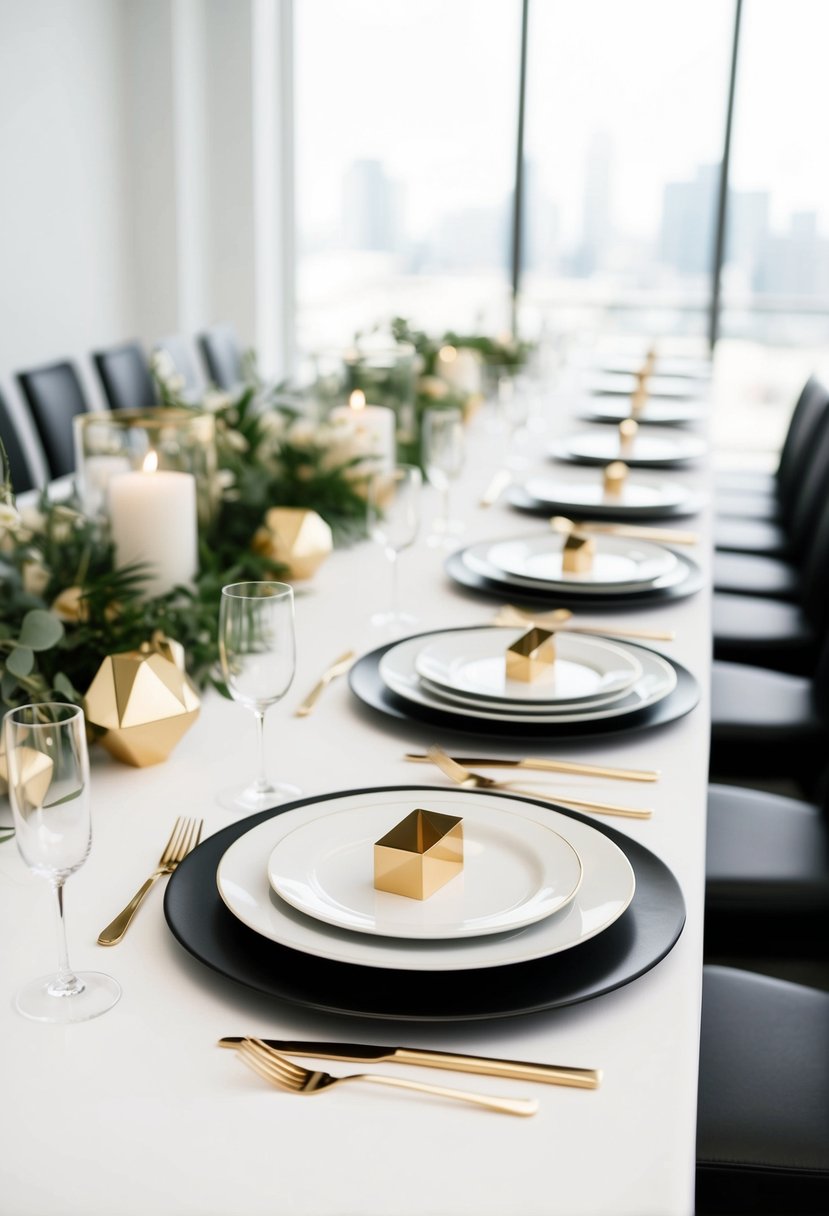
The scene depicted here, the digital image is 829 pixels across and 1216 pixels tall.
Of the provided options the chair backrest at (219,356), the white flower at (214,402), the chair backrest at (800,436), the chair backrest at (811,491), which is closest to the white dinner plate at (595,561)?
the white flower at (214,402)

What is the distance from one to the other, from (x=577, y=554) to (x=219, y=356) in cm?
314

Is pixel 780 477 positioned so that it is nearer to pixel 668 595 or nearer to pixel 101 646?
pixel 668 595

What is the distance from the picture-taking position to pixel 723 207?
684 cm

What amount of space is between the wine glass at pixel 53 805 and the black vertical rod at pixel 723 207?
22.0 feet

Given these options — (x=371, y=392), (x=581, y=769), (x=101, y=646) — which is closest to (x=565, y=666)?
(x=581, y=769)

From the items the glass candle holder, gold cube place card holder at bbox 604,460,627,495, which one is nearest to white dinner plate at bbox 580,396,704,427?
gold cube place card holder at bbox 604,460,627,495

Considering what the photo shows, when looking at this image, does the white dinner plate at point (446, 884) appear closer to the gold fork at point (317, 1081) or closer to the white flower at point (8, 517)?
the gold fork at point (317, 1081)

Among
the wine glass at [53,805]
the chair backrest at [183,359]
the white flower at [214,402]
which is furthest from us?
the chair backrest at [183,359]

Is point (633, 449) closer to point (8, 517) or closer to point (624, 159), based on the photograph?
point (8, 517)

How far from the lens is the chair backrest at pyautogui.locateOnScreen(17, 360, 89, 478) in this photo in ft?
11.2

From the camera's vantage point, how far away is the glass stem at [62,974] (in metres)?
0.79

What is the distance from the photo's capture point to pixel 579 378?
442 centimetres

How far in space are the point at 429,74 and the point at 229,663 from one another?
22.5 ft

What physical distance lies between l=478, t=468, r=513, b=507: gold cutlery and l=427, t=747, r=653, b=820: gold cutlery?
1.29 metres
